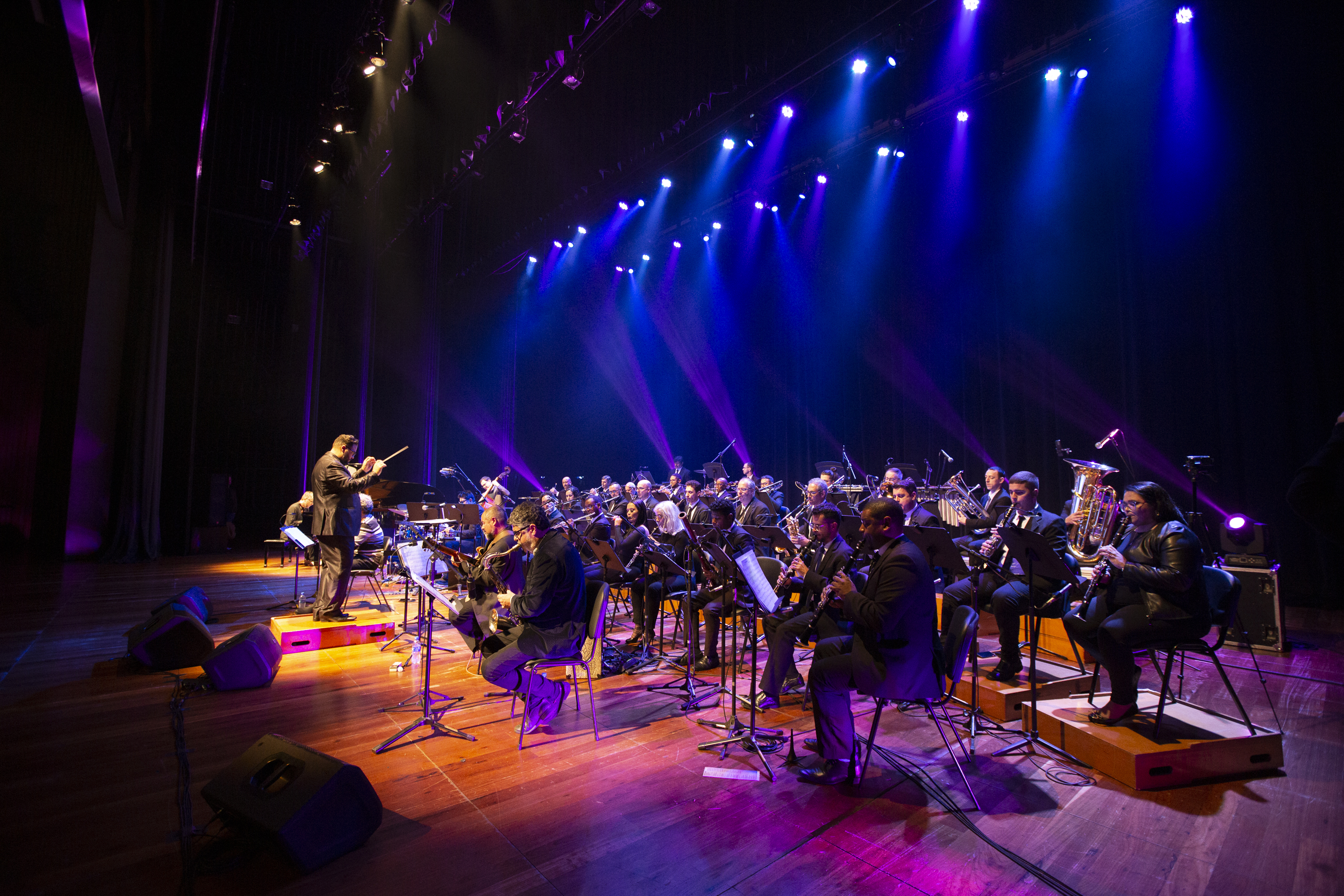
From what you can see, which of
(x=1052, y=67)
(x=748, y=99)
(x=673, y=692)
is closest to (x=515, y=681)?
(x=673, y=692)

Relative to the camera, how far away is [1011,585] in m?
5.05

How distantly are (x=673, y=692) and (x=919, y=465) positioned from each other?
8.11 meters

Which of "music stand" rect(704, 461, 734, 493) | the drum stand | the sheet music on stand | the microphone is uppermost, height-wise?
the microphone

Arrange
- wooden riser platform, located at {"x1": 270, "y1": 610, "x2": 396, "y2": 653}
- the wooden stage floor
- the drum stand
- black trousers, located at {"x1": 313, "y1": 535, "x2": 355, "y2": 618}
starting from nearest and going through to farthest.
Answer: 1. the wooden stage floor
2. the drum stand
3. wooden riser platform, located at {"x1": 270, "y1": 610, "x2": 396, "y2": 653}
4. black trousers, located at {"x1": 313, "y1": 535, "x2": 355, "y2": 618}

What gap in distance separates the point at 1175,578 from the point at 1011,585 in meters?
1.44

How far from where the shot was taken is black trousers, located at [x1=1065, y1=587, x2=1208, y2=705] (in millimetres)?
3746

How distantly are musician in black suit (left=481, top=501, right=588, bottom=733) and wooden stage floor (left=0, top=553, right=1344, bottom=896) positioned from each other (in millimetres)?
296

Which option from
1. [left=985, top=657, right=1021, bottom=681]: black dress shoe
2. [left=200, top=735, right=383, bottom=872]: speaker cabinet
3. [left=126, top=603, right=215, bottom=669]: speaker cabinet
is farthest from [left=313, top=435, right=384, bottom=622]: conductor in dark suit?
[left=985, top=657, right=1021, bottom=681]: black dress shoe

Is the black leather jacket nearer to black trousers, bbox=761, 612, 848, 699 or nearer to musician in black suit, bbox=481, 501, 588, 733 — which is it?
black trousers, bbox=761, 612, 848, 699

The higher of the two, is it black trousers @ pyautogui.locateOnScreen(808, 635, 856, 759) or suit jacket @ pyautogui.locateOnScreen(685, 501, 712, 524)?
suit jacket @ pyautogui.locateOnScreen(685, 501, 712, 524)

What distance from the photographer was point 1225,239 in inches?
321

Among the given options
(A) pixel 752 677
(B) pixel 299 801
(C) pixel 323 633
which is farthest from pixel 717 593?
(C) pixel 323 633

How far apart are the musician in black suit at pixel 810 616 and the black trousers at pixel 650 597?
5.36 ft

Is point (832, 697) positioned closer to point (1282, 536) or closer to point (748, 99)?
point (1282, 536)
